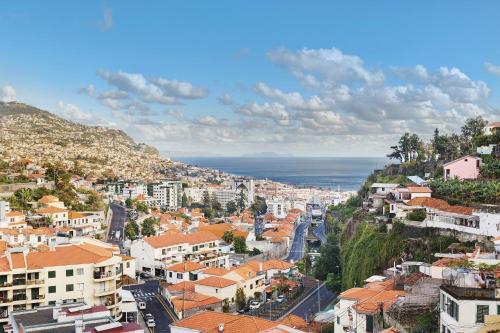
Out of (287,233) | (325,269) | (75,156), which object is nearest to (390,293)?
(325,269)

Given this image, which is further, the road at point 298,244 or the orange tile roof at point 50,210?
the road at point 298,244

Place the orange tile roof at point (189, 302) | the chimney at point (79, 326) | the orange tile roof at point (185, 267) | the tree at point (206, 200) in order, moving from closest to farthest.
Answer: the chimney at point (79, 326), the orange tile roof at point (189, 302), the orange tile roof at point (185, 267), the tree at point (206, 200)

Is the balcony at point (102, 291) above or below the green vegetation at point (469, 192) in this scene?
below

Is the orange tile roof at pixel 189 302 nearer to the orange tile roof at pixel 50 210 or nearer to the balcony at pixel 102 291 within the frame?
the balcony at pixel 102 291

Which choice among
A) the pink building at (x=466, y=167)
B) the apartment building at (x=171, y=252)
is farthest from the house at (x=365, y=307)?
the apartment building at (x=171, y=252)

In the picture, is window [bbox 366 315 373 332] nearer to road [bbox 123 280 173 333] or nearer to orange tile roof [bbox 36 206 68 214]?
road [bbox 123 280 173 333]

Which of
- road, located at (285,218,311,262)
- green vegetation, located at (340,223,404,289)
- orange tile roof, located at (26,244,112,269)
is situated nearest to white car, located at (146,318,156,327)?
orange tile roof, located at (26,244,112,269)
